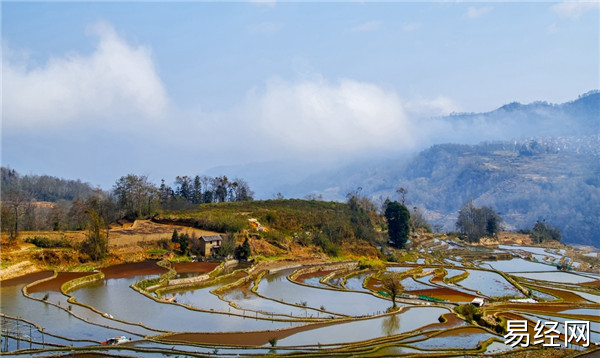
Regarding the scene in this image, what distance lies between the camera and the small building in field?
5697 centimetres

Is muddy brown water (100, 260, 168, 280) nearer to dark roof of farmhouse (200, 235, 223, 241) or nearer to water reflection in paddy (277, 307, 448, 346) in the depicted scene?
dark roof of farmhouse (200, 235, 223, 241)

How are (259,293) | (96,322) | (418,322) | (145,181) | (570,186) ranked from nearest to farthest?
(96,322) < (418,322) < (259,293) < (145,181) < (570,186)

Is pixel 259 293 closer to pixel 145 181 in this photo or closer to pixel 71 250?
pixel 71 250

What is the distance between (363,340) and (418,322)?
6.02 meters

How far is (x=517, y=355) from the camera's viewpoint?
2350 centimetres

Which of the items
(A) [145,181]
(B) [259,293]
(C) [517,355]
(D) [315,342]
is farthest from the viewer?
(A) [145,181]

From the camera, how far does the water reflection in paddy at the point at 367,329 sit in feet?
85.7

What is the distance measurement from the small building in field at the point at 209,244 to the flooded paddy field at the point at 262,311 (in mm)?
4305

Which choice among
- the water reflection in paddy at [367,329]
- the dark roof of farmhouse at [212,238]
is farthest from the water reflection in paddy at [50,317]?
the dark roof of farmhouse at [212,238]

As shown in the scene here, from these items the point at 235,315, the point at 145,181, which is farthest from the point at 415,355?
the point at 145,181

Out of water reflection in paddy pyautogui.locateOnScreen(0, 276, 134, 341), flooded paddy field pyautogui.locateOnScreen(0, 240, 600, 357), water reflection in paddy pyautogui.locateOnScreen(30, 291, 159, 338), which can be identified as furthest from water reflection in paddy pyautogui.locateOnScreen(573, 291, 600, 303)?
water reflection in paddy pyautogui.locateOnScreen(0, 276, 134, 341)

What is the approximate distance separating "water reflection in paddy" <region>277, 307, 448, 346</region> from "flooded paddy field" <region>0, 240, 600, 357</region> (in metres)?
0.07

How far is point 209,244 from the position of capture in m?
57.4
